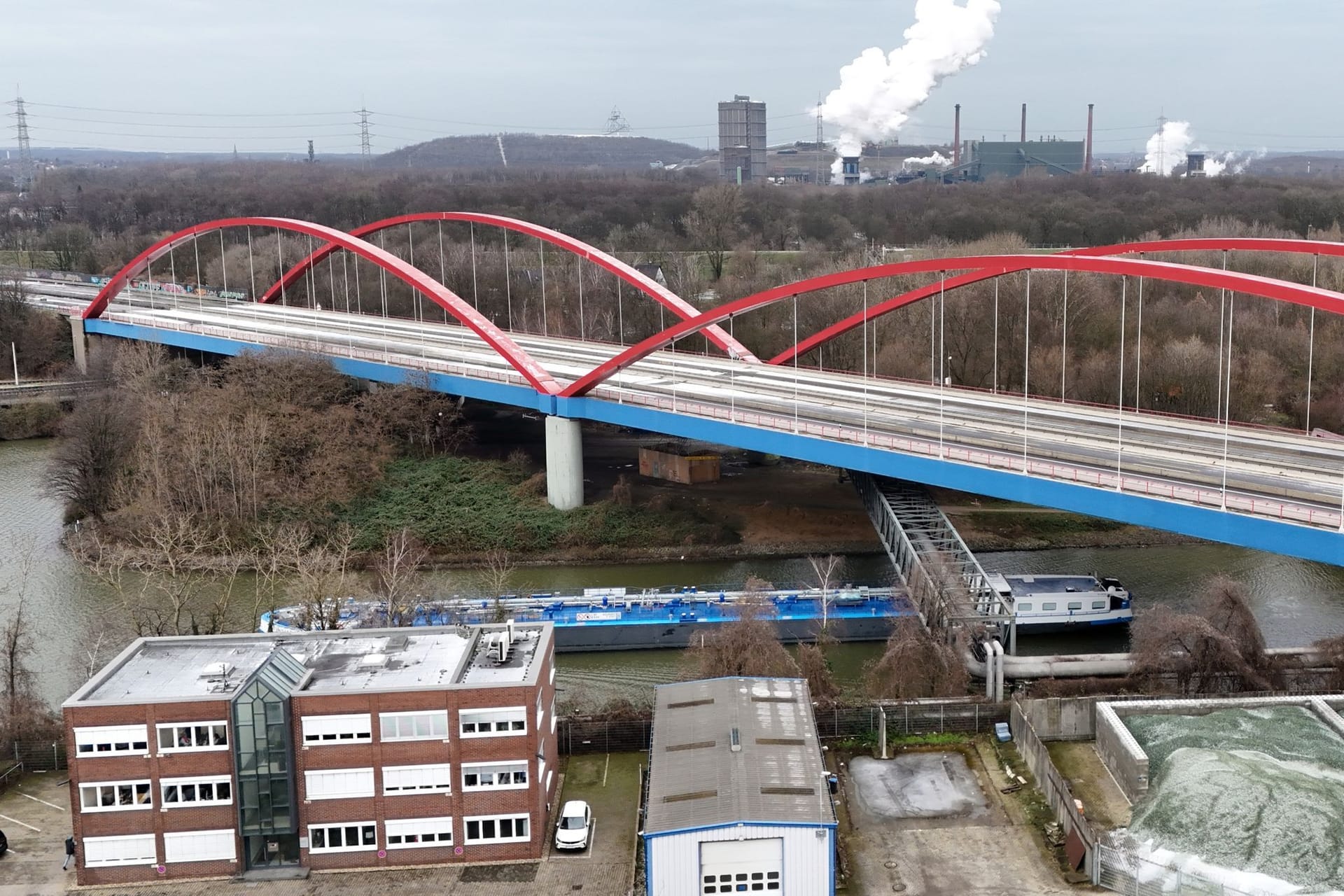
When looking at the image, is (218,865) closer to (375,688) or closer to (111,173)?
(375,688)

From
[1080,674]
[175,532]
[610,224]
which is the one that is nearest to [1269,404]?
[1080,674]

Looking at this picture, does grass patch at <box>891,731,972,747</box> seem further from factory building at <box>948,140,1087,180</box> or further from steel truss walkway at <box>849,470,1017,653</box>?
factory building at <box>948,140,1087,180</box>

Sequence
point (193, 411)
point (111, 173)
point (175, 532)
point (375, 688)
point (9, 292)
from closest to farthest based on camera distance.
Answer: point (375, 688) < point (175, 532) < point (193, 411) < point (9, 292) < point (111, 173)

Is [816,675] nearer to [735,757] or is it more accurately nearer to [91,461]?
[735,757]

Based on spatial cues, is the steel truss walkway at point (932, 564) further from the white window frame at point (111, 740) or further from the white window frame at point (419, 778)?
the white window frame at point (111, 740)

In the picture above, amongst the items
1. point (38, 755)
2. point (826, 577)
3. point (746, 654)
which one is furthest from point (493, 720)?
point (826, 577)

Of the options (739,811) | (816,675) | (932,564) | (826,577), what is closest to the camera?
(739,811)

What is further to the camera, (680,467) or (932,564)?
(680,467)

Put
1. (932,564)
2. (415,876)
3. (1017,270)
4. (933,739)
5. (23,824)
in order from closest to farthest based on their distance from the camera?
(415,876)
(23,824)
(933,739)
(932,564)
(1017,270)
